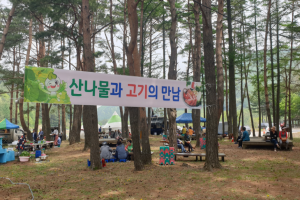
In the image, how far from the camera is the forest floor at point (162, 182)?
18.9 feet

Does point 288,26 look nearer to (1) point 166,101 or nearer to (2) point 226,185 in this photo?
(1) point 166,101

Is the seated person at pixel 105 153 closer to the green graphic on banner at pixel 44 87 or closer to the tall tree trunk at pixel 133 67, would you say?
the tall tree trunk at pixel 133 67

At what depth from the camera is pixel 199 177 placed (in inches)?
288

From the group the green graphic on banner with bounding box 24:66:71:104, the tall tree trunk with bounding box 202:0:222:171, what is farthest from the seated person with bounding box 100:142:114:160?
the green graphic on banner with bounding box 24:66:71:104

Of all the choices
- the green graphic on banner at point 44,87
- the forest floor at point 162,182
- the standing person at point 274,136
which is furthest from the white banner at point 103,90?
the standing person at point 274,136

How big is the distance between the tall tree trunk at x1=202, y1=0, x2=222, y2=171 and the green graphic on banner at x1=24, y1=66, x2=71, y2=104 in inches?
182

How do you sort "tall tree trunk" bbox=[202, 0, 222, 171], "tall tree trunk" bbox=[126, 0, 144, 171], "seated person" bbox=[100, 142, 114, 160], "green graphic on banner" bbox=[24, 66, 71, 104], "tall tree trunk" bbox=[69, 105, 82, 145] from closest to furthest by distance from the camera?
"green graphic on banner" bbox=[24, 66, 71, 104] → "tall tree trunk" bbox=[202, 0, 222, 171] → "tall tree trunk" bbox=[126, 0, 144, 171] → "seated person" bbox=[100, 142, 114, 160] → "tall tree trunk" bbox=[69, 105, 82, 145]

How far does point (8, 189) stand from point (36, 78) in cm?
320

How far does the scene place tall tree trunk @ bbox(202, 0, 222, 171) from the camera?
8.25 meters

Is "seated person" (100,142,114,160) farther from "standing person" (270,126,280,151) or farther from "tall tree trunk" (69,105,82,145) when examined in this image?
"tall tree trunk" (69,105,82,145)

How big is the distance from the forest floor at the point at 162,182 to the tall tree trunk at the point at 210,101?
0.42m

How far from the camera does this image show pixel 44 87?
6.34m

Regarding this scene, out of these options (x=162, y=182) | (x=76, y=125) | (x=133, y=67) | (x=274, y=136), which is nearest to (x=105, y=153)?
(x=133, y=67)

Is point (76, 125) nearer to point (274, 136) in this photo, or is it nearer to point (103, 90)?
point (103, 90)
